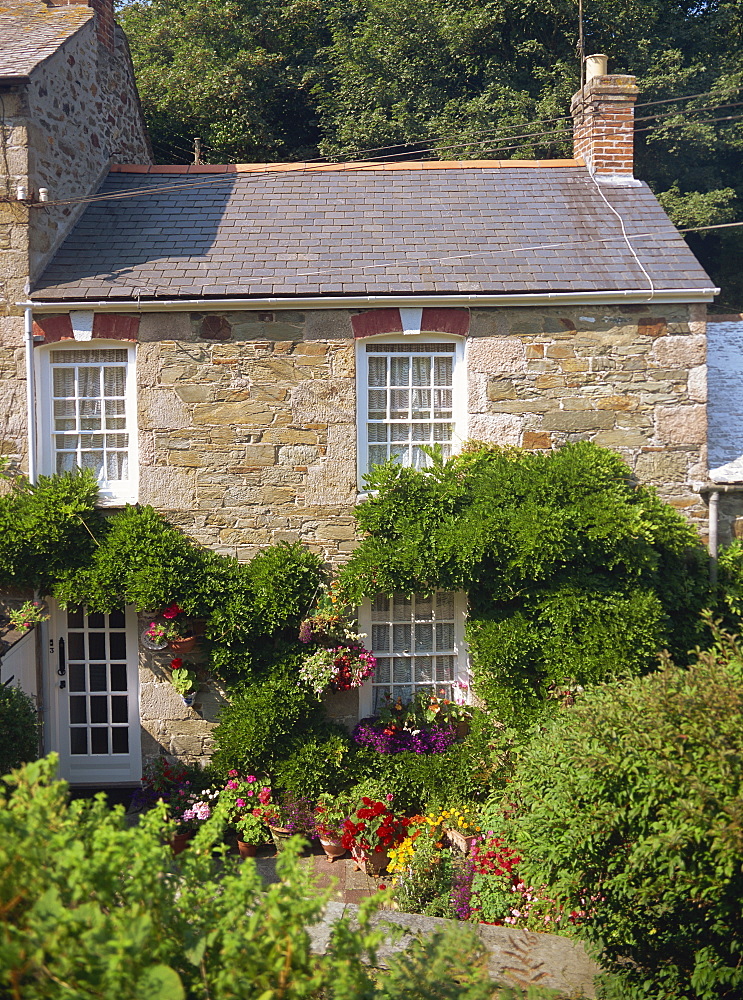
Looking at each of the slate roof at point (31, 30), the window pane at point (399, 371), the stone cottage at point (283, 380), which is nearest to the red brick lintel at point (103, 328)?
the stone cottage at point (283, 380)

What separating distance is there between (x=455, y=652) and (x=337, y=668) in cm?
133

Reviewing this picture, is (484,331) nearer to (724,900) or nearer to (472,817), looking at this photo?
(472,817)

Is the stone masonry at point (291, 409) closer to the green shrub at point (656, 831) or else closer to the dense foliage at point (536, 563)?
the dense foliage at point (536, 563)

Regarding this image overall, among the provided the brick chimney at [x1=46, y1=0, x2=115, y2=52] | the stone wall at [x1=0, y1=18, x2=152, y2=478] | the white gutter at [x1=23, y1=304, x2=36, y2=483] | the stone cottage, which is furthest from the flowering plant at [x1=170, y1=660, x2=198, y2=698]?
the brick chimney at [x1=46, y1=0, x2=115, y2=52]

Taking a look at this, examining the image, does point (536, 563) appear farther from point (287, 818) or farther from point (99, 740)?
point (99, 740)

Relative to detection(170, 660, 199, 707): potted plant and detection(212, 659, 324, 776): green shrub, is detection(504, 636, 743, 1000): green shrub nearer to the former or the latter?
detection(212, 659, 324, 776): green shrub

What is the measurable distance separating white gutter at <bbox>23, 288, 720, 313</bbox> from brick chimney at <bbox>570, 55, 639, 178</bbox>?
103 inches

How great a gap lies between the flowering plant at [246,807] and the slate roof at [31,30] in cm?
716

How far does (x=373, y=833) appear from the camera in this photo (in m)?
6.98

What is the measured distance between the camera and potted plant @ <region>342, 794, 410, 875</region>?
6.95m

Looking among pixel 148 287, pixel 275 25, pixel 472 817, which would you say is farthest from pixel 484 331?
pixel 275 25

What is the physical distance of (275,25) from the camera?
18812 mm

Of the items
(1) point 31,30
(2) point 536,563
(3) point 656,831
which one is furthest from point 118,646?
(1) point 31,30

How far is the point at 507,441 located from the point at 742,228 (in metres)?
13.3
